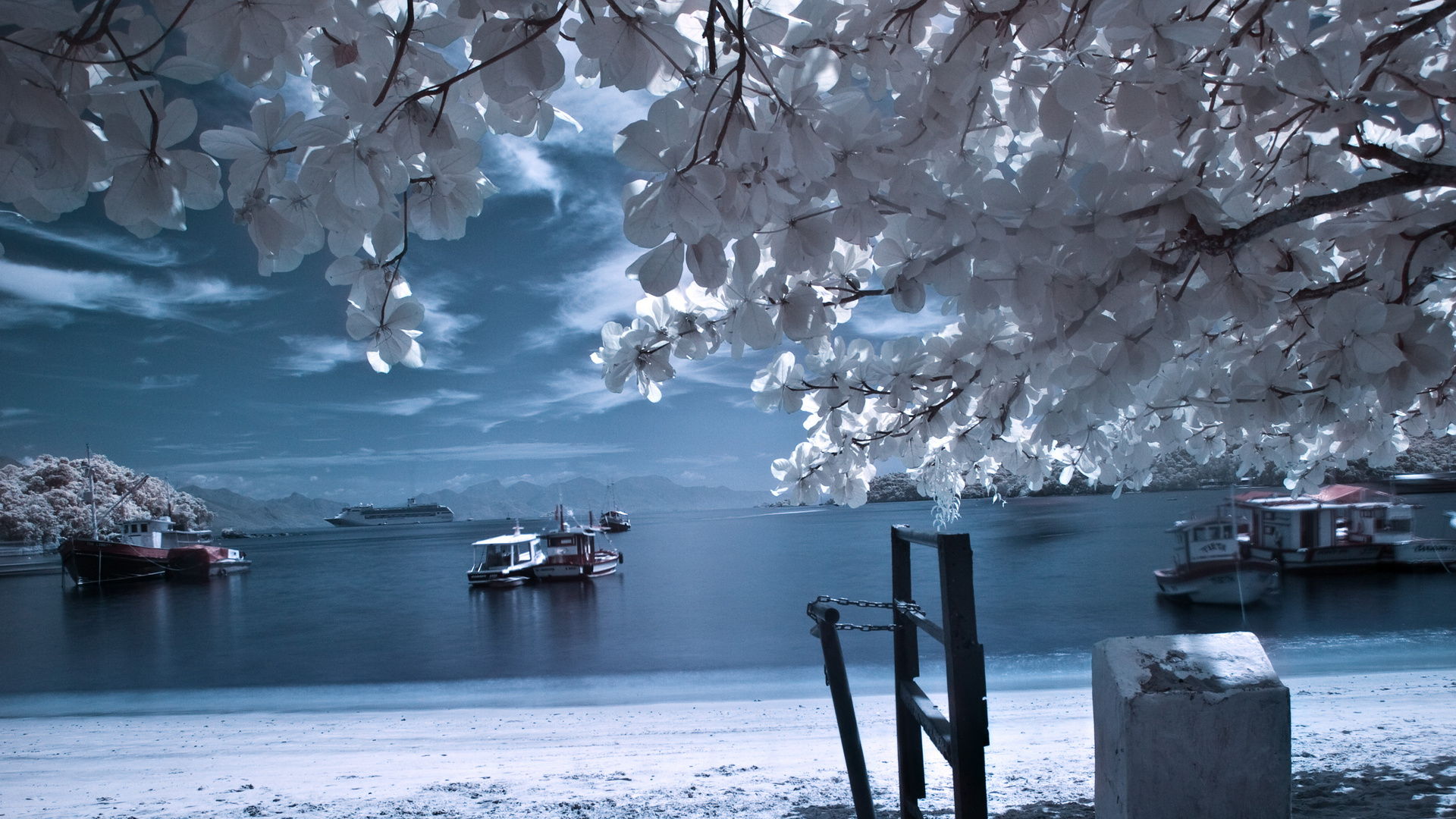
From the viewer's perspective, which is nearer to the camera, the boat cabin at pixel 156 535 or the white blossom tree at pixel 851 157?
the white blossom tree at pixel 851 157

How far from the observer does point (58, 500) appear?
3750cm

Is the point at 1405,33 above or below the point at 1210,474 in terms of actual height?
above

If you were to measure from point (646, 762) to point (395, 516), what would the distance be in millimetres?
103432

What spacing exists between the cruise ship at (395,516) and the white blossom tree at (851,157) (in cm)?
A: 10323

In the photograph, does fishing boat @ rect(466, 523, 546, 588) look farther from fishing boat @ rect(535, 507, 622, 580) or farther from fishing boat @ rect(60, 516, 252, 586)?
fishing boat @ rect(60, 516, 252, 586)

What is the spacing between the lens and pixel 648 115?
66cm

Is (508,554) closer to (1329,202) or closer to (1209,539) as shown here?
(1209,539)

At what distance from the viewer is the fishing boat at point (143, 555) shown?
25.7 m

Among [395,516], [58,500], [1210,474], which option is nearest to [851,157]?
[1210,474]

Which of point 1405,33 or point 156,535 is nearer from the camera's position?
point 1405,33

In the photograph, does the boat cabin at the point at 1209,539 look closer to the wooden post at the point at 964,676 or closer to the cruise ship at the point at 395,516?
the wooden post at the point at 964,676

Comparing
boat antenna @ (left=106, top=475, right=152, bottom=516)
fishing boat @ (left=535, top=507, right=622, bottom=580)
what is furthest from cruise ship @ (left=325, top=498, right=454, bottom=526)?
fishing boat @ (left=535, top=507, right=622, bottom=580)

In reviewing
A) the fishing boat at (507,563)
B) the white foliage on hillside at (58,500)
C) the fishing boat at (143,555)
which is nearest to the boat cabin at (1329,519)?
the fishing boat at (507,563)

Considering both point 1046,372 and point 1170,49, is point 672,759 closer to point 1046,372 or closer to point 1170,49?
point 1046,372
